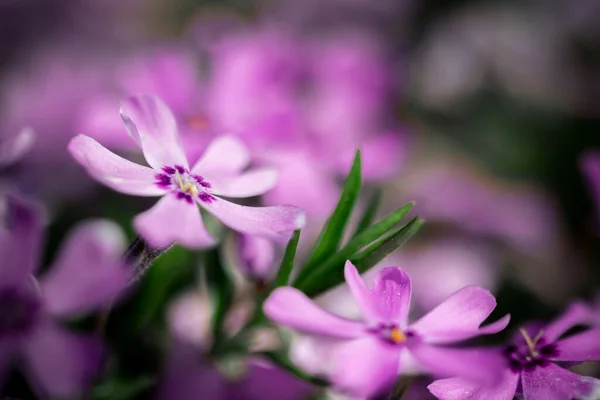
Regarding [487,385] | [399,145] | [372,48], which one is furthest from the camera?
[372,48]

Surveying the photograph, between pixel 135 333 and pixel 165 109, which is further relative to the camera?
pixel 135 333

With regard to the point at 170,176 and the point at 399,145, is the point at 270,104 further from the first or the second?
the point at 170,176

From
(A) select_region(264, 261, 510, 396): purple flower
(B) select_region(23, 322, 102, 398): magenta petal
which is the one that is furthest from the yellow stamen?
(B) select_region(23, 322, 102, 398): magenta petal

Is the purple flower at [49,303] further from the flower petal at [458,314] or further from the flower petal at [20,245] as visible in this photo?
the flower petal at [458,314]

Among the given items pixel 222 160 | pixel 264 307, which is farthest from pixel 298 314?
pixel 222 160

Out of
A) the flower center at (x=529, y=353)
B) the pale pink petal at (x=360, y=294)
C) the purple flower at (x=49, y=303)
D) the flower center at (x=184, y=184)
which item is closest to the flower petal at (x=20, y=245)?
the purple flower at (x=49, y=303)

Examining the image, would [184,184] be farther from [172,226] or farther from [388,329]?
[388,329]

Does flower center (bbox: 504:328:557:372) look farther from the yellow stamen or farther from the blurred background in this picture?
the blurred background

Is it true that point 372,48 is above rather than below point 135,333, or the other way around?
above

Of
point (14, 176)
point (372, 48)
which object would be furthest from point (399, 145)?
point (14, 176)
